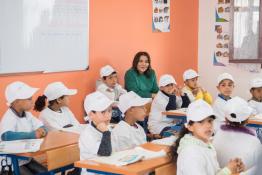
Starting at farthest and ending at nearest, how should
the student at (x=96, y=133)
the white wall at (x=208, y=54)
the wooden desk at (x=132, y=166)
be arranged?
the white wall at (x=208, y=54)
the student at (x=96, y=133)
the wooden desk at (x=132, y=166)

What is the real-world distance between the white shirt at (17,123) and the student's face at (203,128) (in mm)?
1726

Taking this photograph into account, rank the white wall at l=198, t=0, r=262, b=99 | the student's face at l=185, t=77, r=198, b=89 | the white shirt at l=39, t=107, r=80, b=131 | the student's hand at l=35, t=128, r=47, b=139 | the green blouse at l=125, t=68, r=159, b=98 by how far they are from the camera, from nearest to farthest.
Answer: the student's hand at l=35, t=128, r=47, b=139 → the white shirt at l=39, t=107, r=80, b=131 → the green blouse at l=125, t=68, r=159, b=98 → the student's face at l=185, t=77, r=198, b=89 → the white wall at l=198, t=0, r=262, b=99

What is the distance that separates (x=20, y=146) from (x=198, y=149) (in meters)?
1.52

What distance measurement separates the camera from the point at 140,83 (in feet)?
21.4

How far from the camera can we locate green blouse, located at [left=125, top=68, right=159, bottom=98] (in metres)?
6.44

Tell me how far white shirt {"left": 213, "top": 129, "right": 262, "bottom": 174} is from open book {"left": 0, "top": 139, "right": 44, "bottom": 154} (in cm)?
138

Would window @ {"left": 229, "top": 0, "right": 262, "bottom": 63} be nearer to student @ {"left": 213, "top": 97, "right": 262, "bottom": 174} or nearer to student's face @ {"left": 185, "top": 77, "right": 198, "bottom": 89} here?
student's face @ {"left": 185, "top": 77, "right": 198, "bottom": 89}

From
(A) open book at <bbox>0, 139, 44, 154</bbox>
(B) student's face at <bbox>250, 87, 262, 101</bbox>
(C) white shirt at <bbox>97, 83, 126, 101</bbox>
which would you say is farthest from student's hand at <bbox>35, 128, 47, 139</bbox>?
(B) student's face at <bbox>250, 87, 262, 101</bbox>

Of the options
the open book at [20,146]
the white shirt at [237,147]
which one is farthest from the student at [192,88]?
the white shirt at [237,147]

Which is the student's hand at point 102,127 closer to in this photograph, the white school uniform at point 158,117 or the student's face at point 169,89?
the white school uniform at point 158,117

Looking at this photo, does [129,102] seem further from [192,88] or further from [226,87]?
[192,88]

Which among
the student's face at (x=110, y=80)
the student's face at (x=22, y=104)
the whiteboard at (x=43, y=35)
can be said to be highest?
the whiteboard at (x=43, y=35)

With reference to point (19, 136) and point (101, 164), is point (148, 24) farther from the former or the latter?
point (101, 164)

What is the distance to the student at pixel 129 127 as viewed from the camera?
3.73 meters
